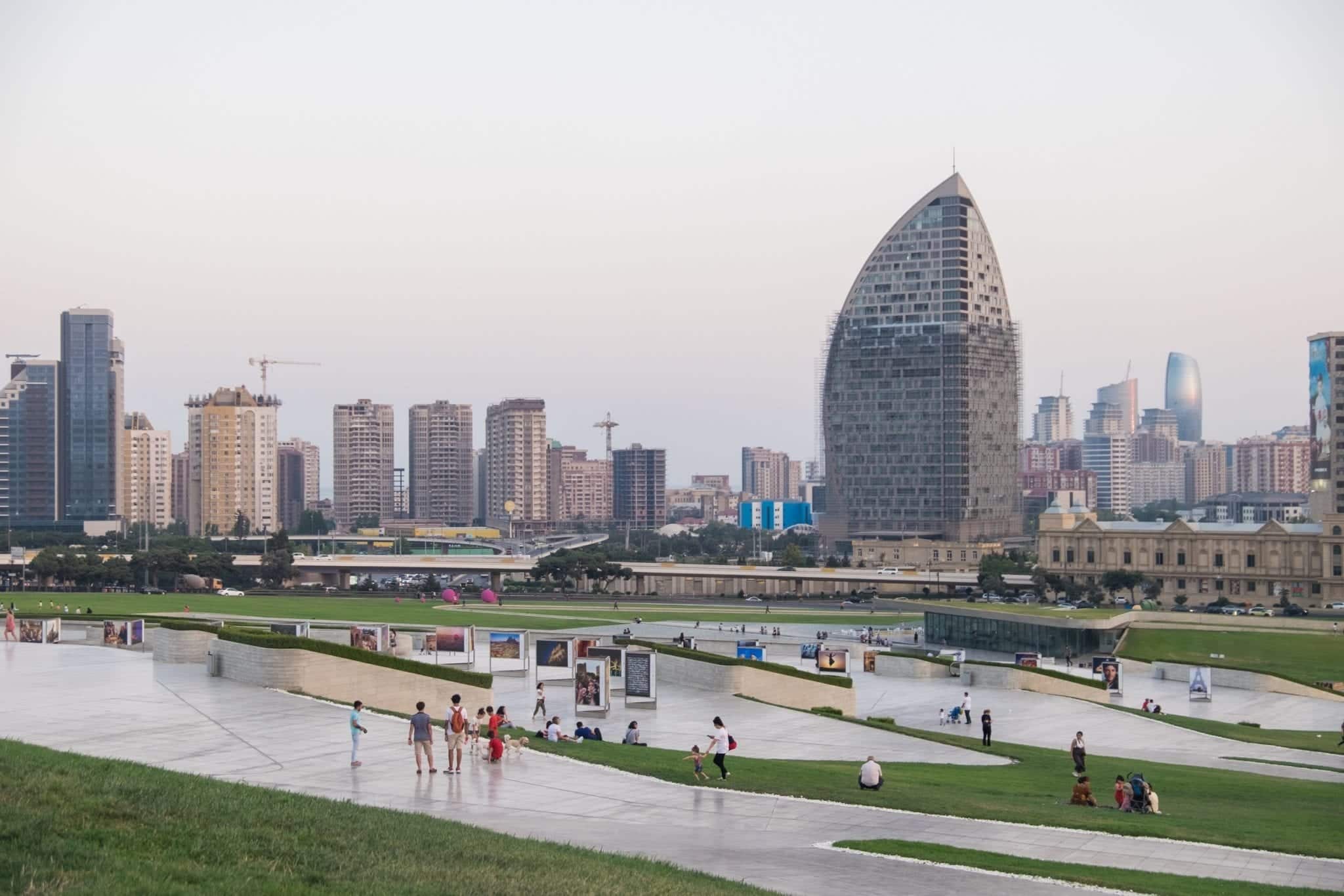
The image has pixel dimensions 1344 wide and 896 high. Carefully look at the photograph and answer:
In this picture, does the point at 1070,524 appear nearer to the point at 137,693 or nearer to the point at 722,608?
the point at 722,608

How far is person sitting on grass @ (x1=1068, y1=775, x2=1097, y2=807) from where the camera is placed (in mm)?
25484

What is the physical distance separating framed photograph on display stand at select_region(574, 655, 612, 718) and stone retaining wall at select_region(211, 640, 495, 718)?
8.71 feet

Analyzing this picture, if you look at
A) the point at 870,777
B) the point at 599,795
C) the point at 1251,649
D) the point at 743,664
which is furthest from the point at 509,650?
the point at 1251,649

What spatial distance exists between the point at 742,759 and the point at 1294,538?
10649 cm

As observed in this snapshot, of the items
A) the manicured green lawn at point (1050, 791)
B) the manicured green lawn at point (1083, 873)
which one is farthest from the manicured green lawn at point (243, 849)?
the manicured green lawn at point (1050, 791)

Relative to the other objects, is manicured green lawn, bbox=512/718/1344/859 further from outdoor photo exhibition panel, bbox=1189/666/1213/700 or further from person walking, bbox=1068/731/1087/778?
outdoor photo exhibition panel, bbox=1189/666/1213/700

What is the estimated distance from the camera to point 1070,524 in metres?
135

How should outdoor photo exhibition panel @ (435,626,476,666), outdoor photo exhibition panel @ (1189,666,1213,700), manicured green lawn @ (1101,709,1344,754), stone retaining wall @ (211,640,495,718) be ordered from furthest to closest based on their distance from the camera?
outdoor photo exhibition panel @ (1189,666,1213,700)
outdoor photo exhibition panel @ (435,626,476,666)
manicured green lawn @ (1101,709,1344,754)
stone retaining wall @ (211,640,495,718)

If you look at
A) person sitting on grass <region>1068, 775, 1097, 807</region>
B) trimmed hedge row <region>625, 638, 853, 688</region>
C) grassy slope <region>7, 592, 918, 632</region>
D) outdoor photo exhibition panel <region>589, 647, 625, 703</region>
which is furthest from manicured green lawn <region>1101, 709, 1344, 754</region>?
grassy slope <region>7, 592, 918, 632</region>

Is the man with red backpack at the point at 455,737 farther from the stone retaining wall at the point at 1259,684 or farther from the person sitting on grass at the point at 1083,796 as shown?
the stone retaining wall at the point at 1259,684

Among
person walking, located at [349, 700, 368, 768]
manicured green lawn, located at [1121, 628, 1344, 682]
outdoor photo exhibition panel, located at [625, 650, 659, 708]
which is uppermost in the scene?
person walking, located at [349, 700, 368, 768]

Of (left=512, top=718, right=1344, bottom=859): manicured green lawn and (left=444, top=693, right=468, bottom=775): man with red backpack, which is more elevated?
(left=444, top=693, right=468, bottom=775): man with red backpack

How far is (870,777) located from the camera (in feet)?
81.3

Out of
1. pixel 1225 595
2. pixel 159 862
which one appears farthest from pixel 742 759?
pixel 1225 595
